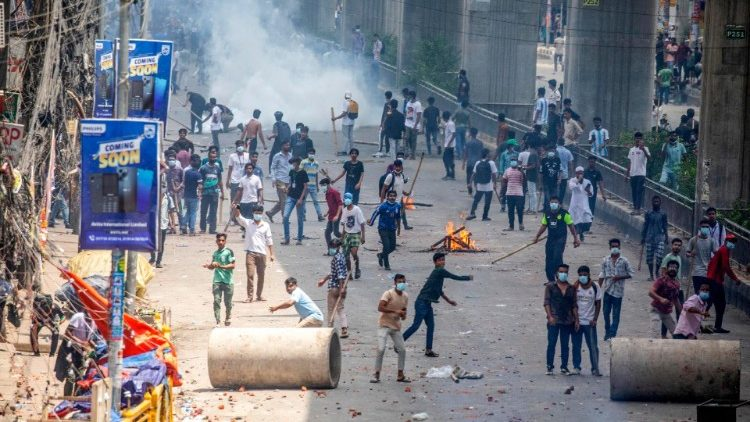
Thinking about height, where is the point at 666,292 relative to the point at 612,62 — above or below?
below

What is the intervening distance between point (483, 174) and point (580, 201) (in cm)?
281

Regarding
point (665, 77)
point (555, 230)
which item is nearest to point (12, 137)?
point (555, 230)

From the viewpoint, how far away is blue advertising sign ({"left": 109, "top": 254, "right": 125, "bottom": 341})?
1400cm

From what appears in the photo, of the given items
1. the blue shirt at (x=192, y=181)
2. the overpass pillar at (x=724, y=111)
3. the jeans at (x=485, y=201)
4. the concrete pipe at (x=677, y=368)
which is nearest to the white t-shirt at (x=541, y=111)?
the jeans at (x=485, y=201)

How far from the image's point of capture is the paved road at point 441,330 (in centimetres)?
1786

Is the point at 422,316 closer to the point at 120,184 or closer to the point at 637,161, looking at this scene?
the point at 120,184

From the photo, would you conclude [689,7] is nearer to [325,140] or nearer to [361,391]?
[325,140]

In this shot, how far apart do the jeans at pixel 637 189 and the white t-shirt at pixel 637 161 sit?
0.12 metres

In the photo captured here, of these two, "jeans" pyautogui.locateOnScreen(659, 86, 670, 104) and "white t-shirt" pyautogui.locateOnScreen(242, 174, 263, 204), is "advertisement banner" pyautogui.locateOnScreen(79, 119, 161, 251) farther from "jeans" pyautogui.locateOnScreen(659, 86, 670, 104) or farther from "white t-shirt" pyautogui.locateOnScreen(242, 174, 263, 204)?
"jeans" pyautogui.locateOnScreen(659, 86, 670, 104)

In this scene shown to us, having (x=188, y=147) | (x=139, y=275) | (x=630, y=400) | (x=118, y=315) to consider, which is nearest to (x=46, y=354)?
(x=139, y=275)

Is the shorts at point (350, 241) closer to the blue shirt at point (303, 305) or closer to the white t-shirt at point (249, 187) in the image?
the white t-shirt at point (249, 187)

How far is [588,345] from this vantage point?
778 inches

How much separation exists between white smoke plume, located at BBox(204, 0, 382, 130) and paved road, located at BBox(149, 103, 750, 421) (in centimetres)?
1494

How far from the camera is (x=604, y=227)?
104 feet
